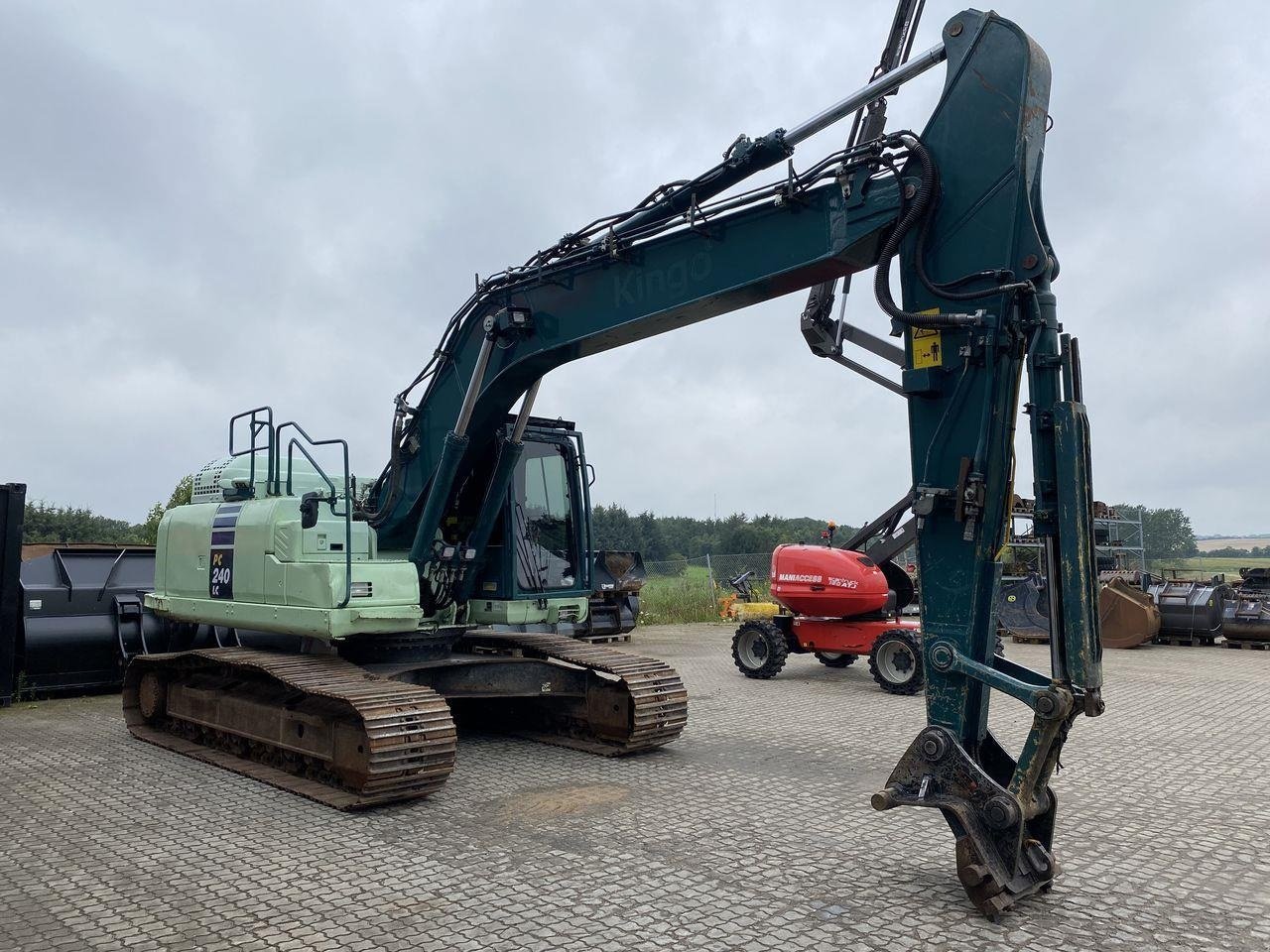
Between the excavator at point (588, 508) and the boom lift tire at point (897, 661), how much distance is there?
3535 millimetres

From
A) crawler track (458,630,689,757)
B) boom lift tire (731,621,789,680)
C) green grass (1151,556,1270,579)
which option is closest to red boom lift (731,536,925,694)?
boom lift tire (731,621,789,680)

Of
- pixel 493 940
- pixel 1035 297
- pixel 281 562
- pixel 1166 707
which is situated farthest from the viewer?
pixel 1166 707

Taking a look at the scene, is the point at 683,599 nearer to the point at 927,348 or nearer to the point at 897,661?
the point at 897,661

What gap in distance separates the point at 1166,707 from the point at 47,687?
11.8m

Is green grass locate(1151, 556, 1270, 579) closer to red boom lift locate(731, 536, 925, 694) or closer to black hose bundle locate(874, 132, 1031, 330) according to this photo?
red boom lift locate(731, 536, 925, 694)

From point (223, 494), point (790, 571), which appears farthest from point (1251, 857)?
point (223, 494)

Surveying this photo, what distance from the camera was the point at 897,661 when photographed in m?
10.9

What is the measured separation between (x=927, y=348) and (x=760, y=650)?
7.70 metres

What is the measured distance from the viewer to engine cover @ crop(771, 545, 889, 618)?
11531mm

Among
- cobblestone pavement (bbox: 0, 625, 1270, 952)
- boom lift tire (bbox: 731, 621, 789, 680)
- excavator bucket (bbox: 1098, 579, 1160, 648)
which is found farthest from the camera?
excavator bucket (bbox: 1098, 579, 1160, 648)

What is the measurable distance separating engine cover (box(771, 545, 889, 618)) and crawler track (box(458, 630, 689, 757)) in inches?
155

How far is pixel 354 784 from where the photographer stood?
6.25 metres

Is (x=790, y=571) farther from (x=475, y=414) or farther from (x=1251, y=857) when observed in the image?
(x=1251, y=857)

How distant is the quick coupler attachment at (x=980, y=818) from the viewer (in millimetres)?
4211
